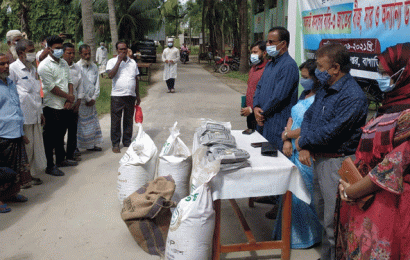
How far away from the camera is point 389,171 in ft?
6.79

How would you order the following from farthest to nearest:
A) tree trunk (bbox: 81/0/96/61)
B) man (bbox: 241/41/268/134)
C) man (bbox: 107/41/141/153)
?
tree trunk (bbox: 81/0/96/61) < man (bbox: 107/41/141/153) < man (bbox: 241/41/268/134)

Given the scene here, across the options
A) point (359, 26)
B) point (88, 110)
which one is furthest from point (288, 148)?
point (88, 110)

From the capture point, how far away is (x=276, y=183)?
3.06 metres

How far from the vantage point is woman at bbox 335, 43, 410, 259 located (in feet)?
6.76

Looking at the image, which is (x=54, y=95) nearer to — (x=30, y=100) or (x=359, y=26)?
(x=30, y=100)

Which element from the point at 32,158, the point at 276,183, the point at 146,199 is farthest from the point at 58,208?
the point at 276,183

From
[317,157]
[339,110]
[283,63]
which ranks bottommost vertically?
[317,157]

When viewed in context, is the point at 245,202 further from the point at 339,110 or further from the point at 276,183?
the point at 339,110

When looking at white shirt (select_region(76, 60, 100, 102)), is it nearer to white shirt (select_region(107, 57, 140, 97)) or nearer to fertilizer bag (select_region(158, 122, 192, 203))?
white shirt (select_region(107, 57, 140, 97))

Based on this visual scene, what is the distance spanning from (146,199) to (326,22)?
3.29m

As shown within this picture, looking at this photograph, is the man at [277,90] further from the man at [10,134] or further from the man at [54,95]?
the man at [54,95]

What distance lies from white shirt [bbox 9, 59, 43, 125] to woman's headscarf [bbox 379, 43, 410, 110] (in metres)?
4.04

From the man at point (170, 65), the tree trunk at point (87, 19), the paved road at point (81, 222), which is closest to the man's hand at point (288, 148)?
the paved road at point (81, 222)

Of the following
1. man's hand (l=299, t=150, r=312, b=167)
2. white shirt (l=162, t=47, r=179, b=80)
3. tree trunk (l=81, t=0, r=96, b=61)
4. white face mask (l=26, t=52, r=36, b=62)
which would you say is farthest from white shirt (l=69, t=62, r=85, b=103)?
white shirt (l=162, t=47, r=179, b=80)
